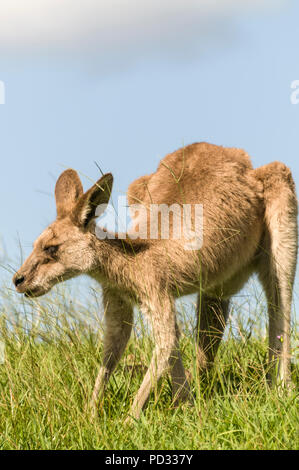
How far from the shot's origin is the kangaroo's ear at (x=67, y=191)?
578 centimetres

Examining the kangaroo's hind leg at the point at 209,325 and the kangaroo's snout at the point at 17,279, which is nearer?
the kangaroo's snout at the point at 17,279

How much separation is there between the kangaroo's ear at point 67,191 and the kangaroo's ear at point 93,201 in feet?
0.55

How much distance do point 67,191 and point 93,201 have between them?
1.66ft

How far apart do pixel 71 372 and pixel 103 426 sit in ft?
2.91

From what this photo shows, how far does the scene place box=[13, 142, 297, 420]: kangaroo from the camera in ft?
18.3

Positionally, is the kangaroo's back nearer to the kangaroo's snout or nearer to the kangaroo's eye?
the kangaroo's eye

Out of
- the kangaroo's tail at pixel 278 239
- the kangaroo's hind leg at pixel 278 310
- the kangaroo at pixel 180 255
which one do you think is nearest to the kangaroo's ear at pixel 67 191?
the kangaroo at pixel 180 255

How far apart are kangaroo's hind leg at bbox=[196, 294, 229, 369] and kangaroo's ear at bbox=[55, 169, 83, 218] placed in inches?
61.3

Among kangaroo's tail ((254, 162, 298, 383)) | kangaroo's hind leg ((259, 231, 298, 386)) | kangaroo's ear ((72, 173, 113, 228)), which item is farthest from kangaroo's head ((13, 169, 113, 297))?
kangaroo's tail ((254, 162, 298, 383))

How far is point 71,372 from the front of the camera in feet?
18.3

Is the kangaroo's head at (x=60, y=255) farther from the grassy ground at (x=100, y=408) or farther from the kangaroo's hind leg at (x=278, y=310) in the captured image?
the kangaroo's hind leg at (x=278, y=310)

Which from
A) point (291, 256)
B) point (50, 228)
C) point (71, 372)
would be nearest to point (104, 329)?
point (71, 372)

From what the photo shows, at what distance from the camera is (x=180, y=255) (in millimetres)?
5914
